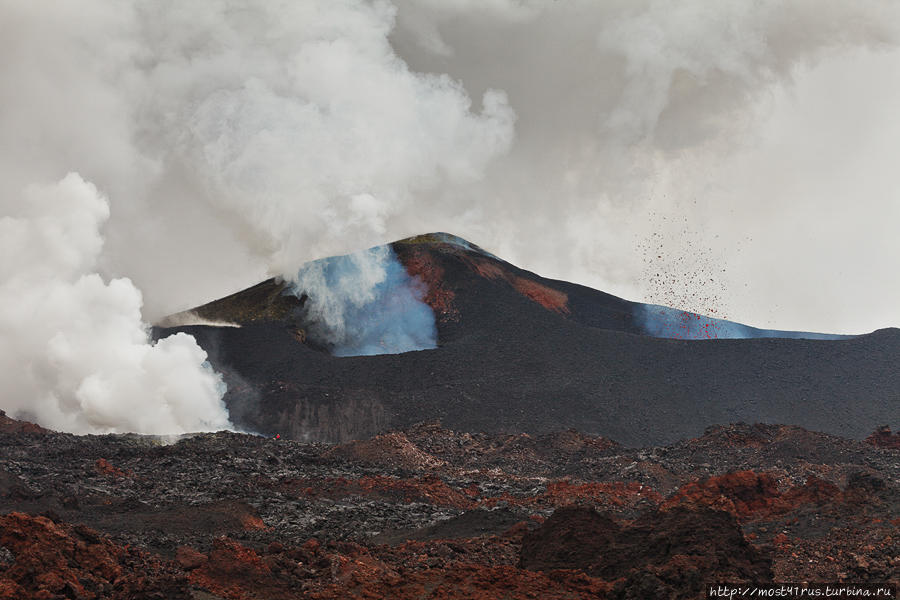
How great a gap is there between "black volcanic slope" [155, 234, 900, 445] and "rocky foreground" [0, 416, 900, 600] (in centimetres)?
577

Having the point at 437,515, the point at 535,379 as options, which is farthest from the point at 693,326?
the point at 437,515

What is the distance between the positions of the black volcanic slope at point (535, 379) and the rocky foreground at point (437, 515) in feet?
18.9

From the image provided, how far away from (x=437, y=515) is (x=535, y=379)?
2575cm

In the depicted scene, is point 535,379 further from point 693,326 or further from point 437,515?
point 693,326

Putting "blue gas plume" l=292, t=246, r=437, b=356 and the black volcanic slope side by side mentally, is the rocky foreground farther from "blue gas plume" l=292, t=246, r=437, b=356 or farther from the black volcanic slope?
"blue gas plume" l=292, t=246, r=437, b=356

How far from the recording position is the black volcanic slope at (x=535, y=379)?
44.5 metres

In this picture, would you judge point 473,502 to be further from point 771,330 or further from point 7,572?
point 771,330

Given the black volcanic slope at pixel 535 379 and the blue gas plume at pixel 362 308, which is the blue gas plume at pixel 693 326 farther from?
the blue gas plume at pixel 362 308

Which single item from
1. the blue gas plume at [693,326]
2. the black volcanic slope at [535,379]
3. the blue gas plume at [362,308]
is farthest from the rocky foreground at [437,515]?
the blue gas plume at [693,326]

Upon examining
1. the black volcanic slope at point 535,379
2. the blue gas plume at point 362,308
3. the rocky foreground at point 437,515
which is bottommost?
the rocky foreground at point 437,515

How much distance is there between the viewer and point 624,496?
27438mm

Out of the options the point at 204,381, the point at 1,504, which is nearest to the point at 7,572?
the point at 1,504

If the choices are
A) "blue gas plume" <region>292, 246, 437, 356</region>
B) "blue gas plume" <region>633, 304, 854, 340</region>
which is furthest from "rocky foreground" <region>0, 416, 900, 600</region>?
"blue gas plume" <region>633, 304, 854, 340</region>

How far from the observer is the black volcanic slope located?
4453 cm
